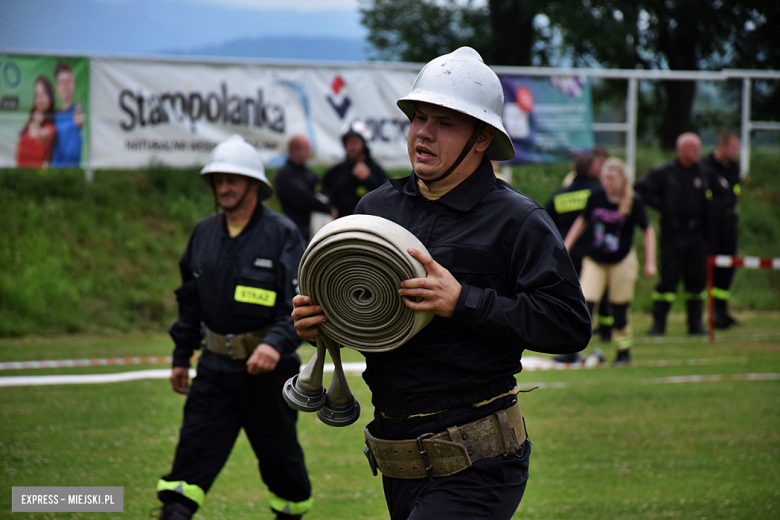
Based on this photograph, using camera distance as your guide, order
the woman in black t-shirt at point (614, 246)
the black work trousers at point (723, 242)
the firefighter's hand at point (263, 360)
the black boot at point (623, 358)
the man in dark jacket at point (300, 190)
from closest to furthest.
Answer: the firefighter's hand at point (263, 360)
the woman in black t-shirt at point (614, 246)
the black boot at point (623, 358)
the man in dark jacket at point (300, 190)
the black work trousers at point (723, 242)

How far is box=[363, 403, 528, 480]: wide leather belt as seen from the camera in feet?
9.97

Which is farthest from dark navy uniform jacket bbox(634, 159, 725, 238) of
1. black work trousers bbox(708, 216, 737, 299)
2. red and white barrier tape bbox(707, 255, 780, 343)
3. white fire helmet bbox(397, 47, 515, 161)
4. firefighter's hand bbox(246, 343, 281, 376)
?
white fire helmet bbox(397, 47, 515, 161)

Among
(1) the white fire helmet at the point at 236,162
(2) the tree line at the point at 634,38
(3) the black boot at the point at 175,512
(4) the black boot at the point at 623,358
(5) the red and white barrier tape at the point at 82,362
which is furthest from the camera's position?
(2) the tree line at the point at 634,38

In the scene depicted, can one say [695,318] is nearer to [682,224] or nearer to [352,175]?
[682,224]

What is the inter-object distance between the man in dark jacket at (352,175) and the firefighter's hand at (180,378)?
6.44m

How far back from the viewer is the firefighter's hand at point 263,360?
4707 mm

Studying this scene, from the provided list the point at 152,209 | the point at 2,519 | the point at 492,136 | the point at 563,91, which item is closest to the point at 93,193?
the point at 152,209

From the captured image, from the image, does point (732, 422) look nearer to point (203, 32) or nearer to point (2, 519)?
point (2, 519)

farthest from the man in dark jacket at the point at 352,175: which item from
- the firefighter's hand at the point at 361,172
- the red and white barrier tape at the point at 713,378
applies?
the red and white barrier tape at the point at 713,378

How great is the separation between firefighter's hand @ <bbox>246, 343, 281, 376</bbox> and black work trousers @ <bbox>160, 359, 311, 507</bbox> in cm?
22

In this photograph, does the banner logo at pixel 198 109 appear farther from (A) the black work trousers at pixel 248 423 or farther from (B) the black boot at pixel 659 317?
(A) the black work trousers at pixel 248 423

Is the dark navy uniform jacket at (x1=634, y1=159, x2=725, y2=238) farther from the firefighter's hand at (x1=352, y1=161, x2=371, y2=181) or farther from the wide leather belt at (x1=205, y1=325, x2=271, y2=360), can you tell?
the wide leather belt at (x1=205, y1=325, x2=271, y2=360)

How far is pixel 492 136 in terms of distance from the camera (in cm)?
321

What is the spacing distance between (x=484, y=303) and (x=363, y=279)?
0.40m
